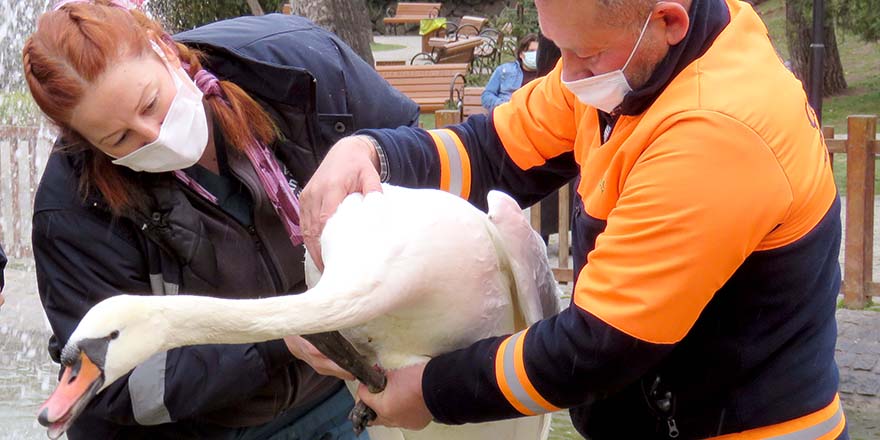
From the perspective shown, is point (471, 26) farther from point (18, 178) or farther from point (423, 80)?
point (18, 178)

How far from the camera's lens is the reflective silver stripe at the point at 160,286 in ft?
9.41

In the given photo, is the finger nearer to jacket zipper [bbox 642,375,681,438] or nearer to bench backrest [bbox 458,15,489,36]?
jacket zipper [bbox 642,375,681,438]

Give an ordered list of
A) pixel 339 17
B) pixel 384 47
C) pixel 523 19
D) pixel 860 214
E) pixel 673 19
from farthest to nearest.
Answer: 1. pixel 384 47
2. pixel 523 19
3. pixel 339 17
4. pixel 860 214
5. pixel 673 19

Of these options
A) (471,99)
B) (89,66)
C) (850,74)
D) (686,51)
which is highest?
(686,51)

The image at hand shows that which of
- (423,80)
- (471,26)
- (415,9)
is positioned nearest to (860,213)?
(423,80)

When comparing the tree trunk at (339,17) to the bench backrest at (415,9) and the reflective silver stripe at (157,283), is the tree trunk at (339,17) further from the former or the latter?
the bench backrest at (415,9)

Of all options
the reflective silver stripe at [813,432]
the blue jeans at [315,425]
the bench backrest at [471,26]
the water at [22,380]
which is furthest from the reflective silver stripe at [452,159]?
the bench backrest at [471,26]

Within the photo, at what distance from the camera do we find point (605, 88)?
2.23 m

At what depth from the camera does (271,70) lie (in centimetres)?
298

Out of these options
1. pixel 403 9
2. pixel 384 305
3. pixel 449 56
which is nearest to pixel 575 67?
pixel 384 305

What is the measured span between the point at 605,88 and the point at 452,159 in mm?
786

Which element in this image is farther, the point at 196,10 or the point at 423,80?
the point at 196,10

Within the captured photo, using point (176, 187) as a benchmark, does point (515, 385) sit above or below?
below

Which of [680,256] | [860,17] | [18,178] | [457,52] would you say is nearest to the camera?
[680,256]
